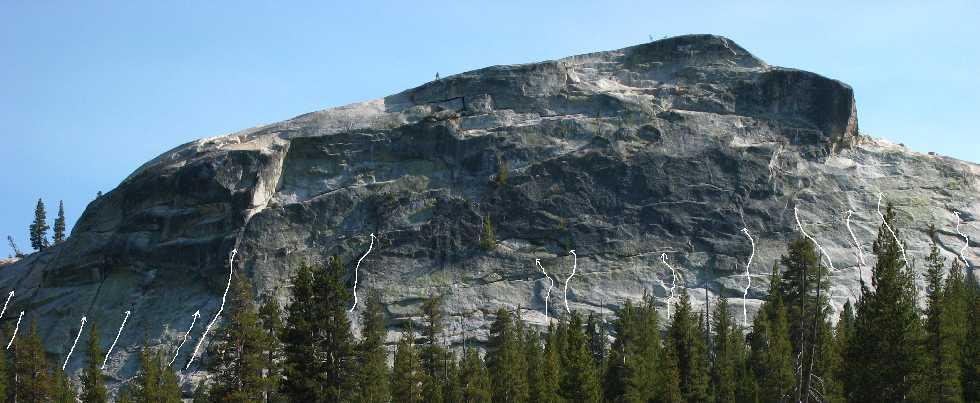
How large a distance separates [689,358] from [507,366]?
10.3 metres

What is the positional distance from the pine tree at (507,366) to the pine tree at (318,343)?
17.7 m

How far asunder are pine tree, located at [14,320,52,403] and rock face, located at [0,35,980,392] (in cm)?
2091

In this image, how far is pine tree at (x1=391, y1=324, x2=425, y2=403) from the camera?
233 feet

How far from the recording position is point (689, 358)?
6894 centimetres

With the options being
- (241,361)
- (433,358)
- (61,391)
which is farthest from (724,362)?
(61,391)

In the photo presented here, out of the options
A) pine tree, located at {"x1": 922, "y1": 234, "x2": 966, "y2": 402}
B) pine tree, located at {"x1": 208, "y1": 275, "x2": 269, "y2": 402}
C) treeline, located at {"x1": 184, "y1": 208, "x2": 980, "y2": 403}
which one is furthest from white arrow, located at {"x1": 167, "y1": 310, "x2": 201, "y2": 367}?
pine tree, located at {"x1": 922, "y1": 234, "x2": 966, "y2": 402}

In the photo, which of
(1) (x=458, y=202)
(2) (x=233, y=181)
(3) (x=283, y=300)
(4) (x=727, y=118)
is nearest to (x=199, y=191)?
(2) (x=233, y=181)

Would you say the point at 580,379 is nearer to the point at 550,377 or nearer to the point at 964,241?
the point at 550,377

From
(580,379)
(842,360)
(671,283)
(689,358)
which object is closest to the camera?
(842,360)

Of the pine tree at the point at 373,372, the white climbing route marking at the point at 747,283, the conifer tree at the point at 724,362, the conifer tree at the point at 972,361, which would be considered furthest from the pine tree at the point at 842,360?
the pine tree at the point at 373,372

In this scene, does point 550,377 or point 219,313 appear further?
point 219,313

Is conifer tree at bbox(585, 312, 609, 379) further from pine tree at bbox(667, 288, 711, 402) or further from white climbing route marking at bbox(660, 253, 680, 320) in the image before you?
pine tree at bbox(667, 288, 711, 402)

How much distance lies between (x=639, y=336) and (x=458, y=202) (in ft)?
122

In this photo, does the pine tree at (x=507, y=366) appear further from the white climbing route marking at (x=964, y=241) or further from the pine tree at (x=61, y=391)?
the white climbing route marking at (x=964, y=241)
